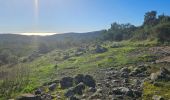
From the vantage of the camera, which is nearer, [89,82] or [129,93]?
[129,93]

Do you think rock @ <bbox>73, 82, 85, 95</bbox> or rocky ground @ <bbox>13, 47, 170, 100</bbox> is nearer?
rocky ground @ <bbox>13, 47, 170, 100</bbox>

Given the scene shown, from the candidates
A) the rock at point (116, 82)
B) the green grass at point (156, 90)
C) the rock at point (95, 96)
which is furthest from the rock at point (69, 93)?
the green grass at point (156, 90)

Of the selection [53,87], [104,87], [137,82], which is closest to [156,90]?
[137,82]

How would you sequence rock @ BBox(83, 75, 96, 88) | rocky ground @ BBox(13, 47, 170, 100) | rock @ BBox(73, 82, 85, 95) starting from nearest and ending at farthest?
rocky ground @ BBox(13, 47, 170, 100) < rock @ BBox(73, 82, 85, 95) < rock @ BBox(83, 75, 96, 88)

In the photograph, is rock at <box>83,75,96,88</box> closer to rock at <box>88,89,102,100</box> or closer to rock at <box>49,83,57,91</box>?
rock at <box>49,83,57,91</box>

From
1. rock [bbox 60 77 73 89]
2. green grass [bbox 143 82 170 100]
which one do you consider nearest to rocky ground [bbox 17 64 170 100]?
rock [bbox 60 77 73 89]

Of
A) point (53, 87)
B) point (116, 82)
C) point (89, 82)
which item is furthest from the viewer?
point (53, 87)

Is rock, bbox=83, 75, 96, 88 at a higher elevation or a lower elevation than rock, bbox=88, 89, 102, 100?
higher

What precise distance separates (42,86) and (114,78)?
6.73 m

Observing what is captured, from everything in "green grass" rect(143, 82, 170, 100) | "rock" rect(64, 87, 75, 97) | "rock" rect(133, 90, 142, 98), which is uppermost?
"green grass" rect(143, 82, 170, 100)

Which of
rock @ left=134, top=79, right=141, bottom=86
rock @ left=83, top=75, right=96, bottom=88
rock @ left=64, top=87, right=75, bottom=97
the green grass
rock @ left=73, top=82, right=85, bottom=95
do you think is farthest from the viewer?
rock @ left=83, top=75, right=96, bottom=88

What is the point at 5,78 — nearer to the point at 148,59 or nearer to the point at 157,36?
the point at 148,59

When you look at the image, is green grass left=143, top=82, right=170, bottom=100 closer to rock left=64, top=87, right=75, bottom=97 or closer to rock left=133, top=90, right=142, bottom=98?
rock left=133, top=90, right=142, bottom=98

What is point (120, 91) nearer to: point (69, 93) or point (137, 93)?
point (137, 93)
